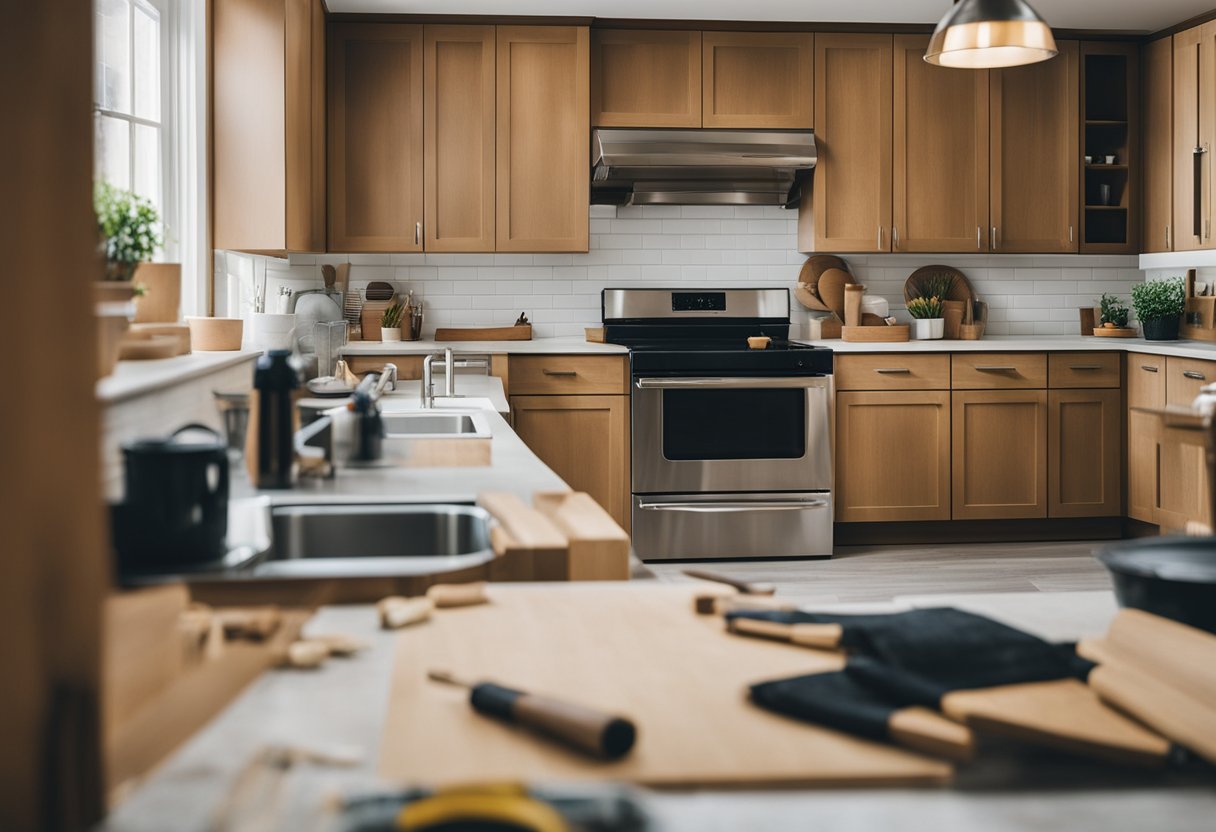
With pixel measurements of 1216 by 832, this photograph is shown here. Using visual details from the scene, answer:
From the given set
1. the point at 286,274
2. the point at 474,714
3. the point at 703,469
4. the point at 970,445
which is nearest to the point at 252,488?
the point at 474,714

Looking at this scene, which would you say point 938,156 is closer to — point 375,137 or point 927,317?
point 927,317

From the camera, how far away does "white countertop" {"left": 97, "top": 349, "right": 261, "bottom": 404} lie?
1677 mm

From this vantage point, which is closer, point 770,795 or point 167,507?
point 770,795

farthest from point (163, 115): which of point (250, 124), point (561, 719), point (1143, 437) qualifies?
point (1143, 437)

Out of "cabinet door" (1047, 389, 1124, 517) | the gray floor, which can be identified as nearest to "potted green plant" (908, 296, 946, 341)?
"cabinet door" (1047, 389, 1124, 517)

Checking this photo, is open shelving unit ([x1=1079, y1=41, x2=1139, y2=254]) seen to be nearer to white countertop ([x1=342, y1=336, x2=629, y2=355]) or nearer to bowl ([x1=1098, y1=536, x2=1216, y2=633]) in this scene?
white countertop ([x1=342, y1=336, x2=629, y2=355])

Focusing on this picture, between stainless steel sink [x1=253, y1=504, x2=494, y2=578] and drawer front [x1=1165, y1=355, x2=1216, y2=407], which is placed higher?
drawer front [x1=1165, y1=355, x2=1216, y2=407]

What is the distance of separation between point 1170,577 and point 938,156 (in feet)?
15.4

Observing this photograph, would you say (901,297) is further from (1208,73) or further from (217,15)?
(217,15)

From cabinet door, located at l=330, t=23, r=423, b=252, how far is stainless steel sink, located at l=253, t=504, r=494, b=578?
352 centimetres

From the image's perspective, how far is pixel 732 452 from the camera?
195 inches

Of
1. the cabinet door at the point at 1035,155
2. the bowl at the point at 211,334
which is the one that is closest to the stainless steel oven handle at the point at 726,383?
the cabinet door at the point at 1035,155

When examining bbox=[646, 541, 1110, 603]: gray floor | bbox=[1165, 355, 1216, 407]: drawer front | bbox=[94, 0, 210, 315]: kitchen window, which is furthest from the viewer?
bbox=[1165, 355, 1216, 407]: drawer front

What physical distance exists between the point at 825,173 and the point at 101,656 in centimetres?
496
